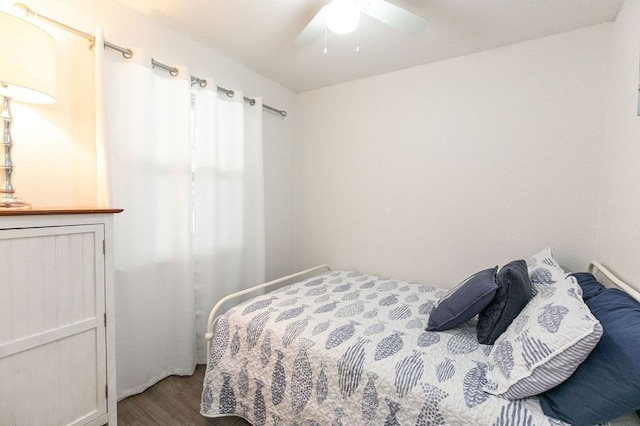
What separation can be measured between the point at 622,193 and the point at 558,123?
65 cm

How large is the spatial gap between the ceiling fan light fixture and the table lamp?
4.13 ft

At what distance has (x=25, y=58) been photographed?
1123 mm

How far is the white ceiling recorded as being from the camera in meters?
1.66

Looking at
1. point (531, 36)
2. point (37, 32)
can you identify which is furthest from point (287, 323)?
point (531, 36)

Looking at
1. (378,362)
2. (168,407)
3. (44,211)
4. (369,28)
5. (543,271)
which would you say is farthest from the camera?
(369,28)

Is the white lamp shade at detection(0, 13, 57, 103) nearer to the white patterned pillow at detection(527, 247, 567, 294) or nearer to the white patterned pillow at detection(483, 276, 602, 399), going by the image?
the white patterned pillow at detection(483, 276, 602, 399)

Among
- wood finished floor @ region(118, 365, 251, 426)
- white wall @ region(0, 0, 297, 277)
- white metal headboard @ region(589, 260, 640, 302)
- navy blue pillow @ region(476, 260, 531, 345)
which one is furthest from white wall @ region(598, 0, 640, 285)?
white wall @ region(0, 0, 297, 277)

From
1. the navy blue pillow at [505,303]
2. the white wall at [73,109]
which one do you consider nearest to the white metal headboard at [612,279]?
the navy blue pillow at [505,303]

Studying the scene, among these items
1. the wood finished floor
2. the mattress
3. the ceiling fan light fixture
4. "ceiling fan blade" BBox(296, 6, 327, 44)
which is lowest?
the wood finished floor

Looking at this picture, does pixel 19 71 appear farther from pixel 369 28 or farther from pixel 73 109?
pixel 369 28

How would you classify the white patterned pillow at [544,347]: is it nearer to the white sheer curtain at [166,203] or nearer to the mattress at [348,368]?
the mattress at [348,368]

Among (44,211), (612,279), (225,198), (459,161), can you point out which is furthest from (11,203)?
(612,279)

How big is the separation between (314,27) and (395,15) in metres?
0.43

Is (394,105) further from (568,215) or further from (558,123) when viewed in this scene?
(568,215)
